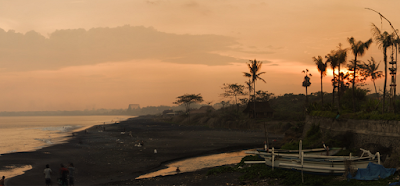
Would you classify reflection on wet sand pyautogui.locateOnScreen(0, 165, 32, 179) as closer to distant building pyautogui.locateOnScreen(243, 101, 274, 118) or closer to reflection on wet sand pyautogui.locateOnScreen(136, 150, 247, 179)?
reflection on wet sand pyautogui.locateOnScreen(136, 150, 247, 179)

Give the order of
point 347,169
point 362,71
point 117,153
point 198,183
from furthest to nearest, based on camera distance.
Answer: point 362,71 → point 117,153 → point 198,183 → point 347,169

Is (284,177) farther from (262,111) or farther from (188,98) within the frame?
(188,98)

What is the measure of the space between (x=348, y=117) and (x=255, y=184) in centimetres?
1257

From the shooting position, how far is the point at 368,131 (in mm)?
20641

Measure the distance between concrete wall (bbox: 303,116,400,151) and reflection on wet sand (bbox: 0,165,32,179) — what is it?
30.3m

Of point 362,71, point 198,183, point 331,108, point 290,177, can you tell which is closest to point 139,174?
point 198,183

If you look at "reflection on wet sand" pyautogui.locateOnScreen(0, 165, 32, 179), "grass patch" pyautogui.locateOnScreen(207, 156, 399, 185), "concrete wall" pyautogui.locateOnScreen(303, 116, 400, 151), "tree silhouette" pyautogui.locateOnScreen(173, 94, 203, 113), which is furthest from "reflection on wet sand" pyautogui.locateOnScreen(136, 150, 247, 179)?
"tree silhouette" pyautogui.locateOnScreen(173, 94, 203, 113)

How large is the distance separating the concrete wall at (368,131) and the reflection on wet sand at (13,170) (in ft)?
99.4

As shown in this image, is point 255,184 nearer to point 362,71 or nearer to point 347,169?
point 347,169

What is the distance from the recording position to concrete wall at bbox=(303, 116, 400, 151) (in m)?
18.0

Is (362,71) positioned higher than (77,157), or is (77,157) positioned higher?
(362,71)

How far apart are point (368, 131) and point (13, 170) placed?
3284cm

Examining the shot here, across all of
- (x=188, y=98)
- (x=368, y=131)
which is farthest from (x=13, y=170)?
(x=188, y=98)

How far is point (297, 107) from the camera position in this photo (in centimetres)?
8912
